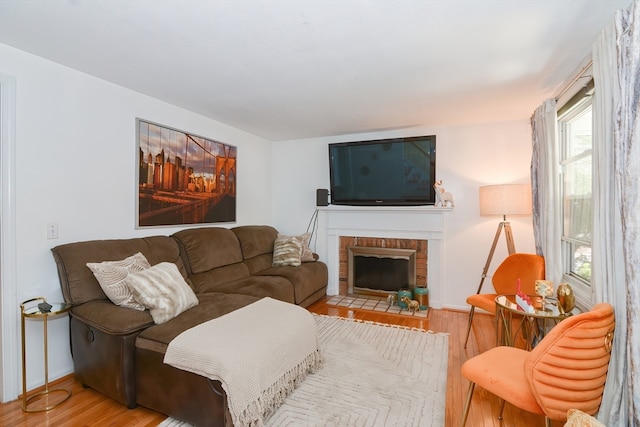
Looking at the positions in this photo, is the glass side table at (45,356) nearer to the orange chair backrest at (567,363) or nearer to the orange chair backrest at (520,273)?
the orange chair backrest at (567,363)

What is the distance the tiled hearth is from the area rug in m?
0.57

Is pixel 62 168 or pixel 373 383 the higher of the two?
pixel 62 168

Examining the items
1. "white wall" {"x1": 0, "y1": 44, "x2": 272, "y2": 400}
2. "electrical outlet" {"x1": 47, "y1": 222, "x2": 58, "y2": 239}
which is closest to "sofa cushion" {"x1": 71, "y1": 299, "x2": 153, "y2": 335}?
"white wall" {"x1": 0, "y1": 44, "x2": 272, "y2": 400}

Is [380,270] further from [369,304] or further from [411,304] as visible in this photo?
[411,304]

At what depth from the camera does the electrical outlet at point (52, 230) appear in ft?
7.15

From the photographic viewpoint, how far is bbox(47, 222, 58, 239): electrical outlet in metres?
2.18

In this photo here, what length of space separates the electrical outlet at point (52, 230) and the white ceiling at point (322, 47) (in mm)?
1195

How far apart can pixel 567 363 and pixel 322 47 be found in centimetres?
216

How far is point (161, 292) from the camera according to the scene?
6.82 ft

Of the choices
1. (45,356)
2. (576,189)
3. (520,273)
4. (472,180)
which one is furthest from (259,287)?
(576,189)

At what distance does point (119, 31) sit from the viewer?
5.94 feet

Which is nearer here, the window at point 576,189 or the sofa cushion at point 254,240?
the window at point 576,189

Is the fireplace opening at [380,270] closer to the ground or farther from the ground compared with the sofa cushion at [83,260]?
closer to the ground

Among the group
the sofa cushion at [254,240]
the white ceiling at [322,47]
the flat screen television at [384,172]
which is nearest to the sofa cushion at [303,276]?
the sofa cushion at [254,240]
